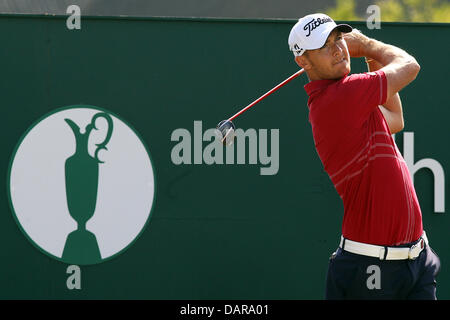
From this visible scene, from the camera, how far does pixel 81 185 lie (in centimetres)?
425

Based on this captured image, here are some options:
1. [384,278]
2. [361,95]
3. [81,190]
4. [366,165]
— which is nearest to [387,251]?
[384,278]

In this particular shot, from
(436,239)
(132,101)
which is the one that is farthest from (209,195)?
(436,239)

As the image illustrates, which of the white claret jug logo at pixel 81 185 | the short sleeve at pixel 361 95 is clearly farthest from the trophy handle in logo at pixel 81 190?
the short sleeve at pixel 361 95

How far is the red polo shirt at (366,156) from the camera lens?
2.79 m

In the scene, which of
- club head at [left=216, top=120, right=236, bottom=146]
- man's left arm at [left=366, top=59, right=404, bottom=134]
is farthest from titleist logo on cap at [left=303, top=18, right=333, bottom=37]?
club head at [left=216, top=120, right=236, bottom=146]

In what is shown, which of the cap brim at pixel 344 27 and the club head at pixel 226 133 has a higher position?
the cap brim at pixel 344 27

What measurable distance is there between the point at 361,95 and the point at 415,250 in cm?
70

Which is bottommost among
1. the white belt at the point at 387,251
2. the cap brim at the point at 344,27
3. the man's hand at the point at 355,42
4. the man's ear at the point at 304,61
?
the white belt at the point at 387,251

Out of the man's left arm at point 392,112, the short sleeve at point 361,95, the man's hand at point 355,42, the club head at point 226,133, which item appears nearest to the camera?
the short sleeve at point 361,95

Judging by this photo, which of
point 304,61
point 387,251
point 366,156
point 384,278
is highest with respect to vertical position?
point 304,61

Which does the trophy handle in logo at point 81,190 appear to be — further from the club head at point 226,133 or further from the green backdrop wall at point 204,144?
the club head at point 226,133

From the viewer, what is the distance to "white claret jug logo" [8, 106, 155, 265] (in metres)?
4.23

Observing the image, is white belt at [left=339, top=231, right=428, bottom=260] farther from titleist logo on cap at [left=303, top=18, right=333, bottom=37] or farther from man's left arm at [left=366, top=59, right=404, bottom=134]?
titleist logo on cap at [left=303, top=18, right=333, bottom=37]

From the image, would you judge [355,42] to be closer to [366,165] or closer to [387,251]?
[366,165]
